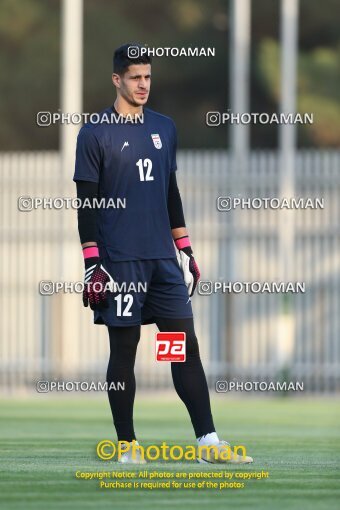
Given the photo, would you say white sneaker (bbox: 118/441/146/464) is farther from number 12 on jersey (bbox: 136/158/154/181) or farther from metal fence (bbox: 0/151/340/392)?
metal fence (bbox: 0/151/340/392)

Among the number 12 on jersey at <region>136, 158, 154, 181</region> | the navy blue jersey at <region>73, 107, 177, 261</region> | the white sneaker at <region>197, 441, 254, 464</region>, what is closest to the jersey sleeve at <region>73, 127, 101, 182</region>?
the navy blue jersey at <region>73, 107, 177, 261</region>

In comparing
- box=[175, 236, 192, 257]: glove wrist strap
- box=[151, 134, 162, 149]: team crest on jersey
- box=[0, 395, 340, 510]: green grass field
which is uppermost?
box=[151, 134, 162, 149]: team crest on jersey

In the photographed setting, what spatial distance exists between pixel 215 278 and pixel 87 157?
407 inches

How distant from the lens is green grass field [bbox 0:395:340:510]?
626 centimetres

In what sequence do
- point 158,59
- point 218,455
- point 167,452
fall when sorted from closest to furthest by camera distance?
point 218,455
point 167,452
point 158,59

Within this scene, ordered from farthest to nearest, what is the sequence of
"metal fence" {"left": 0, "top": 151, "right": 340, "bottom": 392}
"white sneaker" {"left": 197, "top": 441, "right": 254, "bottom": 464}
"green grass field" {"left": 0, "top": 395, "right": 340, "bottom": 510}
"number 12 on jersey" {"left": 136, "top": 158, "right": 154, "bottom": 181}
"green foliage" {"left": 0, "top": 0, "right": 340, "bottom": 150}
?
"green foliage" {"left": 0, "top": 0, "right": 340, "bottom": 150} < "metal fence" {"left": 0, "top": 151, "right": 340, "bottom": 392} < "number 12 on jersey" {"left": 136, "top": 158, "right": 154, "bottom": 181} < "white sneaker" {"left": 197, "top": 441, "right": 254, "bottom": 464} < "green grass field" {"left": 0, "top": 395, "right": 340, "bottom": 510}

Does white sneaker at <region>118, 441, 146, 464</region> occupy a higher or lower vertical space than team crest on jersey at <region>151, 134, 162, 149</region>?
lower

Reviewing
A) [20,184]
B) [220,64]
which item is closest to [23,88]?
[220,64]

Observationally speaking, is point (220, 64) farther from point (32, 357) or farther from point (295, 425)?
point (295, 425)

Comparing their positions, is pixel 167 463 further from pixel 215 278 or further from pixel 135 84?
pixel 215 278

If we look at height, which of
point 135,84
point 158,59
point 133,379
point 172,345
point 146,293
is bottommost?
point 133,379

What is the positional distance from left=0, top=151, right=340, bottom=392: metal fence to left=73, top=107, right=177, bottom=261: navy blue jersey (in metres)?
9.92

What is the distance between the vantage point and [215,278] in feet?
58.6

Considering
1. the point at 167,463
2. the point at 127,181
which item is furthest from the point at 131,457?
the point at 127,181
